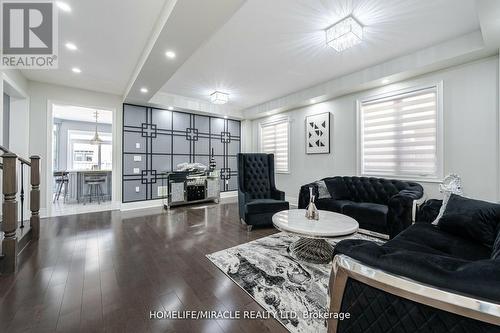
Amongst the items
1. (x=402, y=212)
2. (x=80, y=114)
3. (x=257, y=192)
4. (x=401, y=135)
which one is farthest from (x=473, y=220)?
(x=80, y=114)

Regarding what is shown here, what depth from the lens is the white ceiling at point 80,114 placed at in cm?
653

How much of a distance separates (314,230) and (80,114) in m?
8.45

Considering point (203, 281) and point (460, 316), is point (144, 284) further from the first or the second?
point (460, 316)

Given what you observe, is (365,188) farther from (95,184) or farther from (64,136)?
(64,136)

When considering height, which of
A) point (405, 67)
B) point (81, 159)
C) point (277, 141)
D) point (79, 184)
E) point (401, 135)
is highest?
point (405, 67)

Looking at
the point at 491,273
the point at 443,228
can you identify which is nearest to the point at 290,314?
the point at 491,273

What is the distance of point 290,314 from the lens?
62.5 inches

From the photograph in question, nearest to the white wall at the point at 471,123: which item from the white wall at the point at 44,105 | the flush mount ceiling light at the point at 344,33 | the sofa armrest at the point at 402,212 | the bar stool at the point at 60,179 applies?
the sofa armrest at the point at 402,212

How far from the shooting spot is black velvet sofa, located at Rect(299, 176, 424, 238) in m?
2.87

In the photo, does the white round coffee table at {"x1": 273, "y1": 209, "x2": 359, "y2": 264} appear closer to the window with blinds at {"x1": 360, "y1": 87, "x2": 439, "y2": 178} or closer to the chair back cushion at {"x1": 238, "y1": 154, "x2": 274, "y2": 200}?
the chair back cushion at {"x1": 238, "y1": 154, "x2": 274, "y2": 200}

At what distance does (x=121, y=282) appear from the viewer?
2.00 metres

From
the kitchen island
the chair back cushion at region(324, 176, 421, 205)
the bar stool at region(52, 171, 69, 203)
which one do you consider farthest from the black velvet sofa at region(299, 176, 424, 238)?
the bar stool at region(52, 171, 69, 203)

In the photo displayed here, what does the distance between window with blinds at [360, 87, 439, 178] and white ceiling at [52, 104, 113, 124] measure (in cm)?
709

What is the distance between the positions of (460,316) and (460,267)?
0.50 ft
